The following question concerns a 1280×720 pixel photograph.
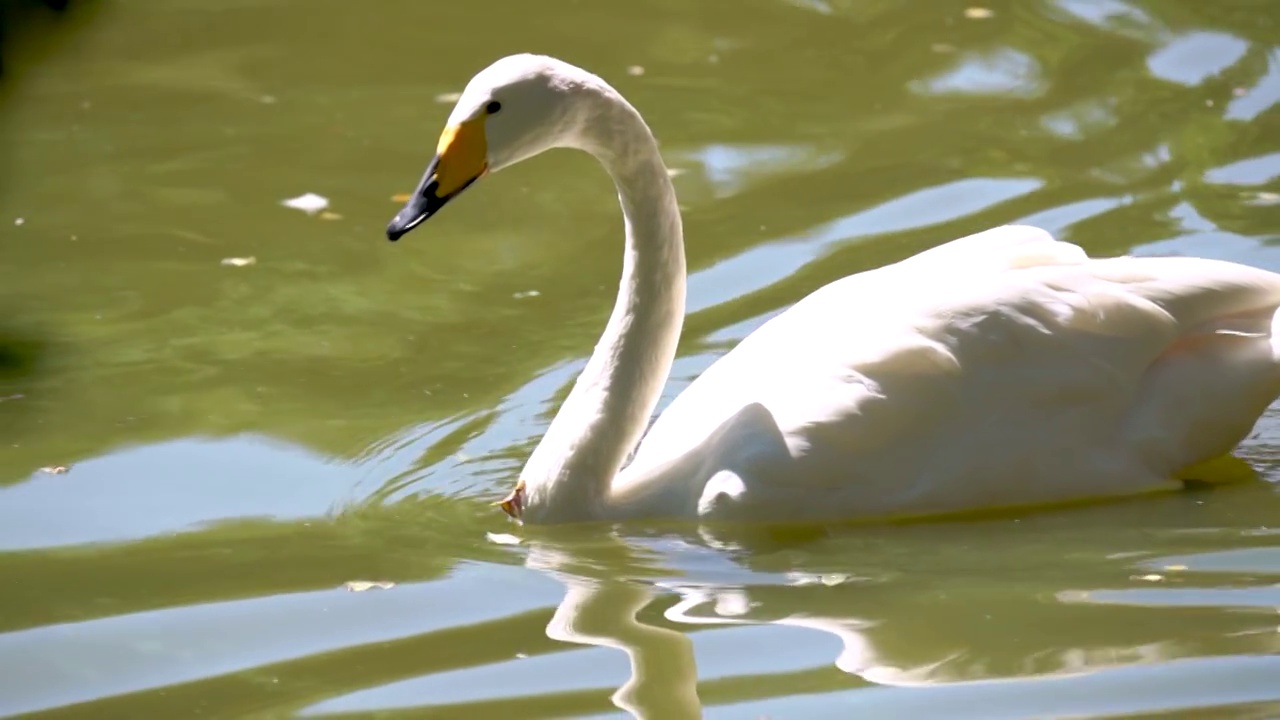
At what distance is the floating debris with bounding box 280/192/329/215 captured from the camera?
920cm

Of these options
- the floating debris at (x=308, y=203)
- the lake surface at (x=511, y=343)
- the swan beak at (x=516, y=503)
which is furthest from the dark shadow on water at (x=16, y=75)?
the swan beak at (x=516, y=503)

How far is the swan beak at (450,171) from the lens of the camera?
17.9 feet

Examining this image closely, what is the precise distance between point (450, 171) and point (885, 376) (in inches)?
54.0

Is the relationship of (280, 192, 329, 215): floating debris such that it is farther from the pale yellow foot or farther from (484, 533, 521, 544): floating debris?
the pale yellow foot

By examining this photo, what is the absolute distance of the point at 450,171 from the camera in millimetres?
5477

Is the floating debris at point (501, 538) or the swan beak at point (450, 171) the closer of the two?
the swan beak at point (450, 171)

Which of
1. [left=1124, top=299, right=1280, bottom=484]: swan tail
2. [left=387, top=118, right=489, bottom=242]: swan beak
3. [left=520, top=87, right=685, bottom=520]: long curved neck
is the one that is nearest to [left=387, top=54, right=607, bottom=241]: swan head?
[left=387, top=118, right=489, bottom=242]: swan beak

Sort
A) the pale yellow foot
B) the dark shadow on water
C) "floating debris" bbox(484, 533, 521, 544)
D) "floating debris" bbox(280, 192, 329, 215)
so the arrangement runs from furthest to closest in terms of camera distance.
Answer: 1. "floating debris" bbox(280, 192, 329, 215)
2. the dark shadow on water
3. the pale yellow foot
4. "floating debris" bbox(484, 533, 521, 544)

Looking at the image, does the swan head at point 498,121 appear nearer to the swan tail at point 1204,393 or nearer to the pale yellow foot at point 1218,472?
the swan tail at point 1204,393

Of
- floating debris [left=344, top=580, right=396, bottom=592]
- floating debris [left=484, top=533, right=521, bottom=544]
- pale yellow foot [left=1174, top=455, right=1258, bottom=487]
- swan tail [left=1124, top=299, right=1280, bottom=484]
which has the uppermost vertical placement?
swan tail [left=1124, top=299, right=1280, bottom=484]

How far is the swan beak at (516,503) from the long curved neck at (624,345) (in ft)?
0.11

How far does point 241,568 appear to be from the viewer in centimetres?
551

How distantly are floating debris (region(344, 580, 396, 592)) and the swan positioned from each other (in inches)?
26.0

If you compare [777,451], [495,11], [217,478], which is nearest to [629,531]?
[777,451]
